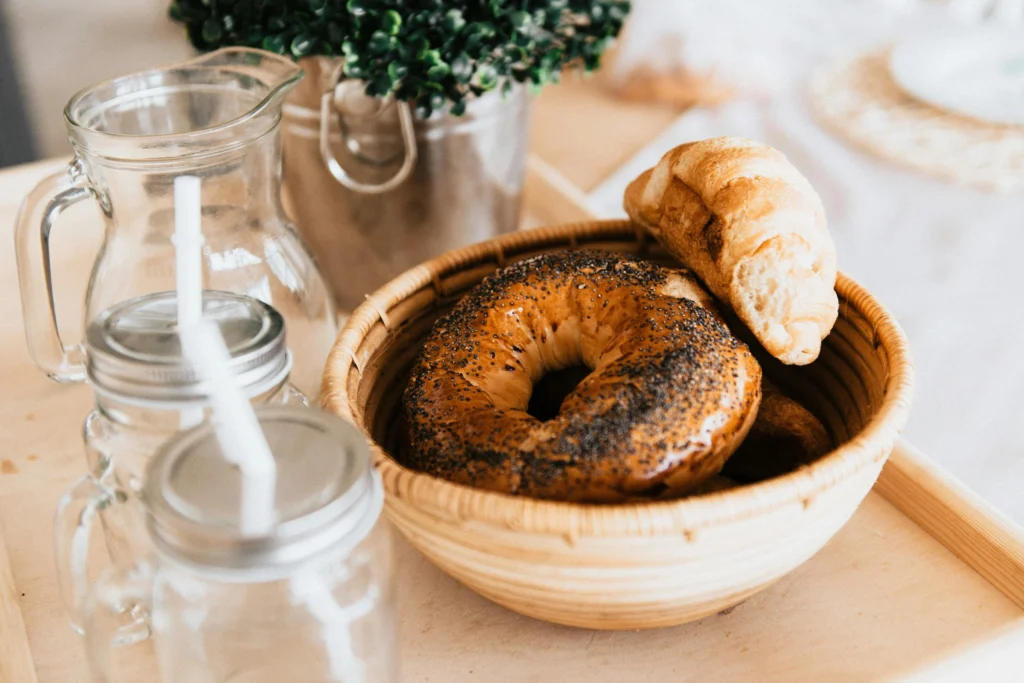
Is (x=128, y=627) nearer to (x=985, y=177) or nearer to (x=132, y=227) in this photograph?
(x=132, y=227)

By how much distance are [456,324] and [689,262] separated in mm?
165

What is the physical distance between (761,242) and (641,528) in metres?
0.23

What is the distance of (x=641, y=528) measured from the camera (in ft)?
1.38

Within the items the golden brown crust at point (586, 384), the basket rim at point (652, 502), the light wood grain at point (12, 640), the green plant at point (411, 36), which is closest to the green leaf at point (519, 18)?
the green plant at point (411, 36)

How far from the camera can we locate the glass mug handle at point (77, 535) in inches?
17.0

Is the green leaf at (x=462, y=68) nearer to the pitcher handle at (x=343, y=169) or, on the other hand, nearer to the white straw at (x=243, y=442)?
the pitcher handle at (x=343, y=169)

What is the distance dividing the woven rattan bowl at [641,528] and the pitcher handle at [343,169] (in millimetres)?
223

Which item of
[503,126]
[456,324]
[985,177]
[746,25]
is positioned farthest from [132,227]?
[746,25]

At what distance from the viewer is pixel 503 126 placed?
32.1 inches

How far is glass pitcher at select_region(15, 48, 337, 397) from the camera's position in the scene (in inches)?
22.5

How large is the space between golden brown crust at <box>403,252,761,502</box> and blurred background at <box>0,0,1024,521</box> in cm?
44

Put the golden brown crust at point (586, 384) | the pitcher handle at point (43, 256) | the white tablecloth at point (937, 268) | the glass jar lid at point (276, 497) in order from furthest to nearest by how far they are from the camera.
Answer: the white tablecloth at point (937, 268) < the pitcher handle at point (43, 256) < the golden brown crust at point (586, 384) < the glass jar lid at point (276, 497)

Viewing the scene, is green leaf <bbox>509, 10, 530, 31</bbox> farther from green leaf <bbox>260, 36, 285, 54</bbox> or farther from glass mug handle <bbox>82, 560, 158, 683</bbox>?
glass mug handle <bbox>82, 560, 158, 683</bbox>

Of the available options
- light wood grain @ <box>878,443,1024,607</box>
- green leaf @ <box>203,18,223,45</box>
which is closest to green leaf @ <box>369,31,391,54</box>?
green leaf @ <box>203,18,223,45</box>
